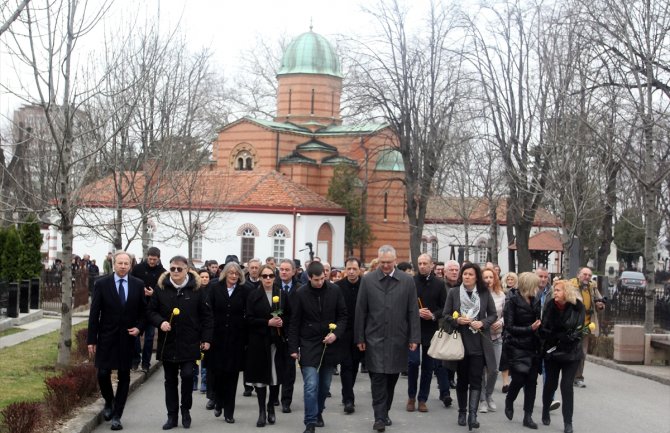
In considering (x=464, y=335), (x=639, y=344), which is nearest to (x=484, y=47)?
(x=639, y=344)

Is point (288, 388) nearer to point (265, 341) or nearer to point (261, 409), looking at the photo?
point (261, 409)

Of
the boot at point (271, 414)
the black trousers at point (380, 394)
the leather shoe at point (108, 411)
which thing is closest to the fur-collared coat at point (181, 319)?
the leather shoe at point (108, 411)

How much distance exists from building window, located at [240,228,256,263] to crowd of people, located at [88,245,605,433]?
40263 millimetres

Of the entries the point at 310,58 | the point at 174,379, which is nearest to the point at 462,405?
the point at 174,379

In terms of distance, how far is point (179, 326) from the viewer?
10945 millimetres

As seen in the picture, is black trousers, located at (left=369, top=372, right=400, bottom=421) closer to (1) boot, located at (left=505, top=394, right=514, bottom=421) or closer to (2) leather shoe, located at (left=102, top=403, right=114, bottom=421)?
(1) boot, located at (left=505, top=394, right=514, bottom=421)

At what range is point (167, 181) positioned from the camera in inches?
941

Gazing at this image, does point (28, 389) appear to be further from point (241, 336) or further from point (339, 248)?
point (339, 248)

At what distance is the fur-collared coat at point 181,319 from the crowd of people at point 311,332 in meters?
0.01

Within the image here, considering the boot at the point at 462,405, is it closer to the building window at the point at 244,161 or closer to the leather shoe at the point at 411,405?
the leather shoe at the point at 411,405

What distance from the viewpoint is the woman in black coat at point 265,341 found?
11.3 meters

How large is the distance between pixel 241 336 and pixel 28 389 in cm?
297

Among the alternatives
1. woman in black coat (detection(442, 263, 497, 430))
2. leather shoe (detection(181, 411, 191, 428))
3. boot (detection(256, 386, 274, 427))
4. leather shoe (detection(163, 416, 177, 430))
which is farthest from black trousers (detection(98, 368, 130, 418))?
woman in black coat (detection(442, 263, 497, 430))

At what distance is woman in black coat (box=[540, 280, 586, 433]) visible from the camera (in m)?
11.3
